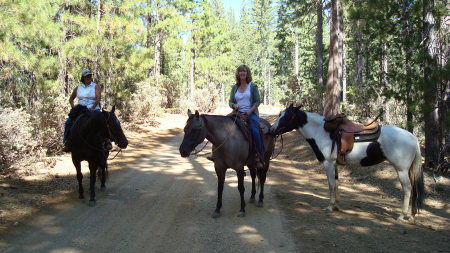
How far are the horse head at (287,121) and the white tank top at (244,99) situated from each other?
64 centimetres

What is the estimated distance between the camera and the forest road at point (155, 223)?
186 inches

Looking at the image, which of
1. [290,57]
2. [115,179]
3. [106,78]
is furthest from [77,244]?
[290,57]

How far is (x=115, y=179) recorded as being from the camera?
892 centimetres

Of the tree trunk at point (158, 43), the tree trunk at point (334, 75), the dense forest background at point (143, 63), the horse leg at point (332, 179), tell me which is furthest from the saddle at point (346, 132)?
the tree trunk at point (158, 43)

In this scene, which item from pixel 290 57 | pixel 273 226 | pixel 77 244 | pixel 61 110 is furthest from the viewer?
pixel 290 57

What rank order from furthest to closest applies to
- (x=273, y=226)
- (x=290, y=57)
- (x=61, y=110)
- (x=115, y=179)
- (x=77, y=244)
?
(x=290, y=57) → (x=61, y=110) → (x=115, y=179) → (x=273, y=226) → (x=77, y=244)

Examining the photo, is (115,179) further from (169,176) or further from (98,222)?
(98,222)

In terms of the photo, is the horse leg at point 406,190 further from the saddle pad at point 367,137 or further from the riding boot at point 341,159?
the riding boot at point 341,159

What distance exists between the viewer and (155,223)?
5.66m

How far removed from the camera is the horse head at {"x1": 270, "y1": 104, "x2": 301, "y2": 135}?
658 cm

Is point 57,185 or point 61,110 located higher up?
point 61,110

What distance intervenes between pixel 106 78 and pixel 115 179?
9380 millimetres

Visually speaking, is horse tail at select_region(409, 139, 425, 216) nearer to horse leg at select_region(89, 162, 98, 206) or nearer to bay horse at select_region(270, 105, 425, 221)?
bay horse at select_region(270, 105, 425, 221)

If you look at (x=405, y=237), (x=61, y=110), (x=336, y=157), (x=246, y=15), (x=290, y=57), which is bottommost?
(x=405, y=237)
